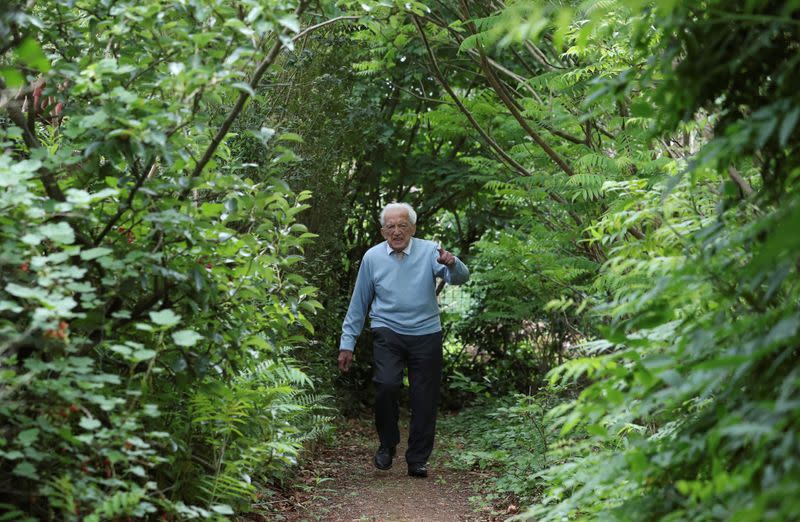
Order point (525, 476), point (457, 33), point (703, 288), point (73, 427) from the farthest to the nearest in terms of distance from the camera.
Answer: point (457, 33) < point (525, 476) < point (73, 427) < point (703, 288)

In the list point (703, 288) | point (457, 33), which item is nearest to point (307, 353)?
point (457, 33)

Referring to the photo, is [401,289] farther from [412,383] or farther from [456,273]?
[412,383]

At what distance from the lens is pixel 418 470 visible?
710 cm

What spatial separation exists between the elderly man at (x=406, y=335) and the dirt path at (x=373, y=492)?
271 millimetres

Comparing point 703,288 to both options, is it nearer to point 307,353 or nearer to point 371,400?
point 307,353

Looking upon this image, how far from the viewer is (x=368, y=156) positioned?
11.2 meters

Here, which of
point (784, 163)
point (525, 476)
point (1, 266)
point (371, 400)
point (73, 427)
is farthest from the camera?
point (371, 400)

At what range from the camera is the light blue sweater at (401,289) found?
7172mm

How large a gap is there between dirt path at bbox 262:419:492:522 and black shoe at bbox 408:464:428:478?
59mm

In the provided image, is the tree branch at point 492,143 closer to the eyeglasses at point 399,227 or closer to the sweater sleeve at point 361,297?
the eyeglasses at point 399,227

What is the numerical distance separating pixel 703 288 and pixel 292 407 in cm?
328

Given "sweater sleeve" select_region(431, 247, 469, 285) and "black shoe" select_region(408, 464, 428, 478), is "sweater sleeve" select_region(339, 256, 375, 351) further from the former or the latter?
"black shoe" select_region(408, 464, 428, 478)

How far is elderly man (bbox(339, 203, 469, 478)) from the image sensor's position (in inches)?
281

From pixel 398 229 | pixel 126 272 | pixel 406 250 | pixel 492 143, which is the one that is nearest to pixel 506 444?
pixel 406 250
